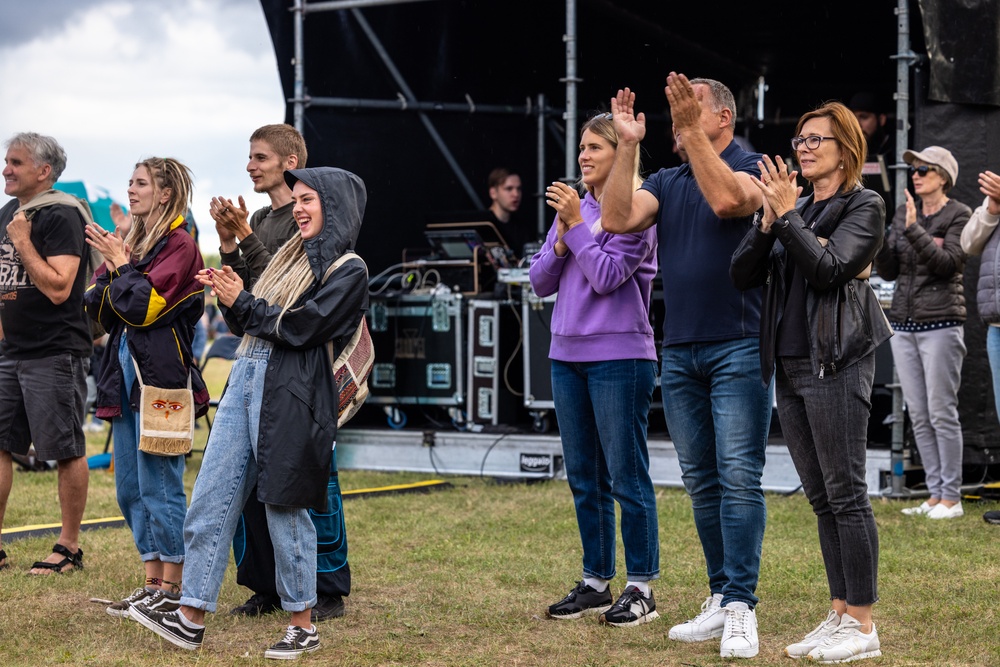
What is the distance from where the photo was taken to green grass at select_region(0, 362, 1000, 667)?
13.3ft

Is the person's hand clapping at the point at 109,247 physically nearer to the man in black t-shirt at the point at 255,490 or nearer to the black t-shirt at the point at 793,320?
the man in black t-shirt at the point at 255,490

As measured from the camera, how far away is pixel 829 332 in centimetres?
375

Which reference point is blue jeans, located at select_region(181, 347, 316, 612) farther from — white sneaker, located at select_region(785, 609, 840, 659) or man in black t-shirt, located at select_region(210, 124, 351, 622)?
white sneaker, located at select_region(785, 609, 840, 659)

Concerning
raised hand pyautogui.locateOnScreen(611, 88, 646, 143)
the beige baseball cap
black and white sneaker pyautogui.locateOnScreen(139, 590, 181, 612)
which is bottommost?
black and white sneaker pyautogui.locateOnScreen(139, 590, 181, 612)

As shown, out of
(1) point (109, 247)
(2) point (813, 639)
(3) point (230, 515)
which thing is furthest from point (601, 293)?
(1) point (109, 247)

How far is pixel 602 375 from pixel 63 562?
2.65 meters

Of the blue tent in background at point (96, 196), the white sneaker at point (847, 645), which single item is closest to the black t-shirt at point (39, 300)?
the white sneaker at point (847, 645)

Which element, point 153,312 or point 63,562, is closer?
point 153,312

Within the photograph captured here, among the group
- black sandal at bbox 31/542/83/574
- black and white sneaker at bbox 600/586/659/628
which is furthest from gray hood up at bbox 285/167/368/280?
black sandal at bbox 31/542/83/574

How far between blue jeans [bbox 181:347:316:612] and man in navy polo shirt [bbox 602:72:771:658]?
1.29 metres

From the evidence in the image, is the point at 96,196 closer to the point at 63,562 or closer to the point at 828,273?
the point at 63,562

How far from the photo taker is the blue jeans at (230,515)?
3.97 meters

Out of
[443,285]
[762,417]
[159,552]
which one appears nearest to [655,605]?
[762,417]

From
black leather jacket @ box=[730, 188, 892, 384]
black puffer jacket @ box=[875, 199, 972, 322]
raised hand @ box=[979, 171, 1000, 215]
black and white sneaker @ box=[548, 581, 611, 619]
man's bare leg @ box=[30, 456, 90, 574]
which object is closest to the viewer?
black leather jacket @ box=[730, 188, 892, 384]
